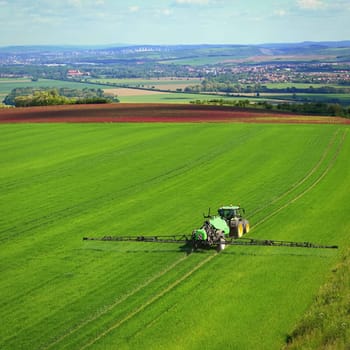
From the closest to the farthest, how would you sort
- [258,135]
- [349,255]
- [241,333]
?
1. [241,333]
2. [349,255]
3. [258,135]

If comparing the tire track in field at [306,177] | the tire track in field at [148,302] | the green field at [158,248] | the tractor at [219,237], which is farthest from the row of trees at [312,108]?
the tire track in field at [148,302]

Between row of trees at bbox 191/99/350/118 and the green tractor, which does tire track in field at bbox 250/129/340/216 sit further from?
row of trees at bbox 191/99/350/118

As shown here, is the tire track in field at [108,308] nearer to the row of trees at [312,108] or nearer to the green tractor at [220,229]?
the green tractor at [220,229]

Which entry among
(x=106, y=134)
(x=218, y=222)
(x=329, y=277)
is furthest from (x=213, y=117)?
(x=329, y=277)

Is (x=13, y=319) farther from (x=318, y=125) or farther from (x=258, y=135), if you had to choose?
(x=318, y=125)

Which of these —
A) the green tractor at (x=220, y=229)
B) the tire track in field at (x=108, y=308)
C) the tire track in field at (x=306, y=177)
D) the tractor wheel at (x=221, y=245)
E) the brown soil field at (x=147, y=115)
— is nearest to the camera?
the tire track in field at (x=108, y=308)
